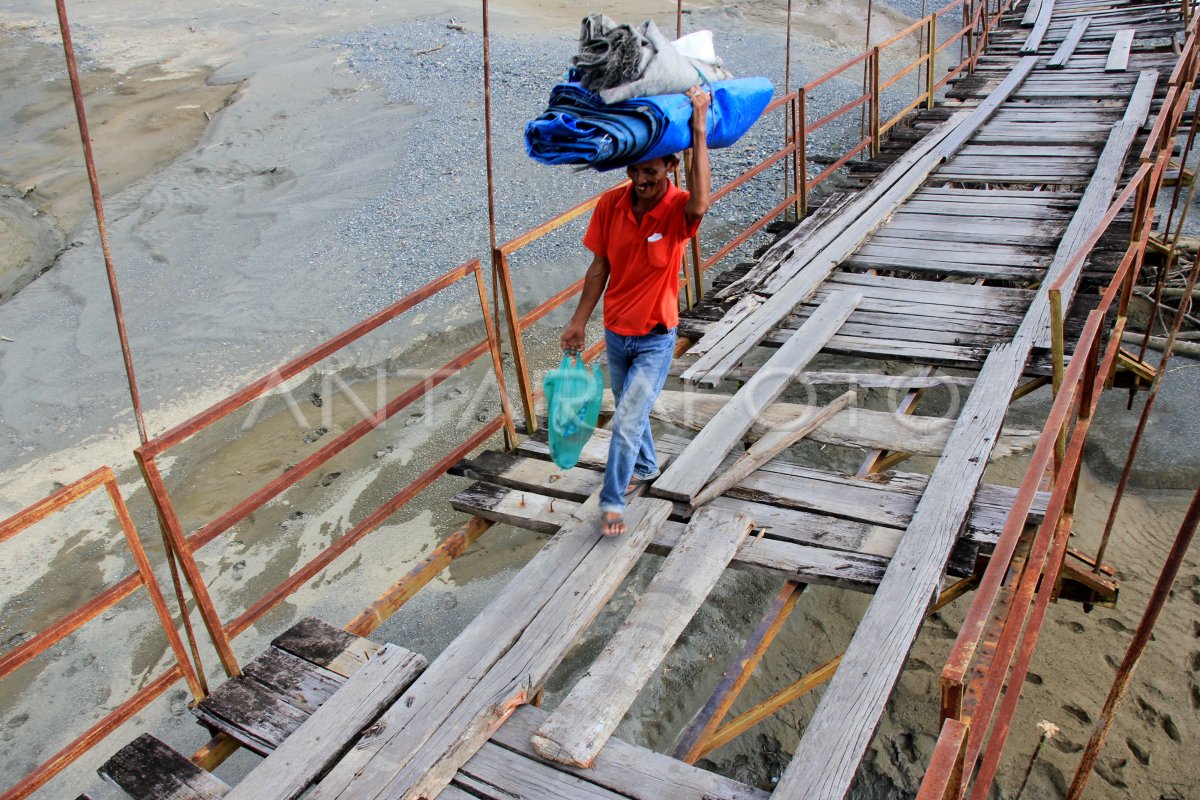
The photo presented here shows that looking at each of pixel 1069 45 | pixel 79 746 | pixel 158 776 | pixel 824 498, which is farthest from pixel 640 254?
pixel 1069 45

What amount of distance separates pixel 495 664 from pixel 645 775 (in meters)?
0.69

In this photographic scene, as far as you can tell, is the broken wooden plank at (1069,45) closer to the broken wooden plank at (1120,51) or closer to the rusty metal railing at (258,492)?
the broken wooden plank at (1120,51)

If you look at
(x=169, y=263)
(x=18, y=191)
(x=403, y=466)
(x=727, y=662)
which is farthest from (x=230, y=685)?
(x=18, y=191)

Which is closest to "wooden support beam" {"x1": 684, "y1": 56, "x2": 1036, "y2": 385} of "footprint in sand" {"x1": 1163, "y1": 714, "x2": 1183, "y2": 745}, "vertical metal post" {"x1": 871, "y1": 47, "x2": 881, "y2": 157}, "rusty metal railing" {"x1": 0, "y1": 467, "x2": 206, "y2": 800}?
"vertical metal post" {"x1": 871, "y1": 47, "x2": 881, "y2": 157}

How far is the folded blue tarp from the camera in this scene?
3271mm

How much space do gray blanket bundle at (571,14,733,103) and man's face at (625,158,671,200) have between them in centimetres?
24

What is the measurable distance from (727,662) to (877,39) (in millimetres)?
21033

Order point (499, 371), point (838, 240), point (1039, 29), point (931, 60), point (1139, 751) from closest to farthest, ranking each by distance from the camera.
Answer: point (499, 371) < point (1139, 751) < point (838, 240) < point (931, 60) < point (1039, 29)

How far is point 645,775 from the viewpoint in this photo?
2865 mm

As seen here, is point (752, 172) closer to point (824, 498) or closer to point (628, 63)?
point (824, 498)

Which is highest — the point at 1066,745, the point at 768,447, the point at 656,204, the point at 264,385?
the point at 656,204

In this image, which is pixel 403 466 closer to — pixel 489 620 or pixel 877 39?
pixel 489 620

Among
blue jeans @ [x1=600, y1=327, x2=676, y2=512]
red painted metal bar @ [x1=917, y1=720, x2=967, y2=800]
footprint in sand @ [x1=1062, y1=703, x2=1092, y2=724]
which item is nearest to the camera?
red painted metal bar @ [x1=917, y1=720, x2=967, y2=800]

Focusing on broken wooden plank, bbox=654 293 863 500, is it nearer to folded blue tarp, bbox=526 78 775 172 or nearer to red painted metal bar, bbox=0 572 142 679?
folded blue tarp, bbox=526 78 775 172
